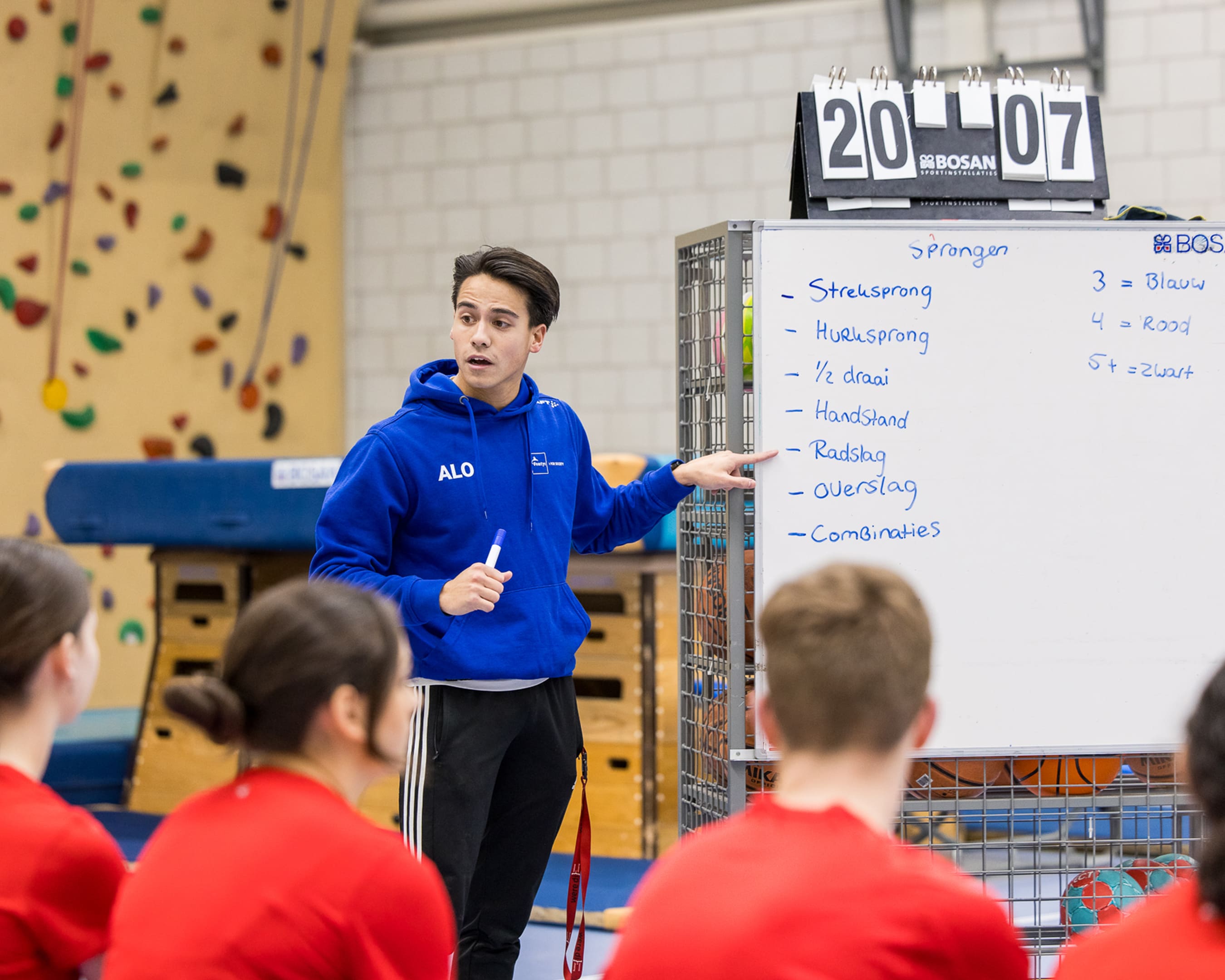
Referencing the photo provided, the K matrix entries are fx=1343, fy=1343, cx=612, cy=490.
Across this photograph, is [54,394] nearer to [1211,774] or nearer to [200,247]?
[200,247]

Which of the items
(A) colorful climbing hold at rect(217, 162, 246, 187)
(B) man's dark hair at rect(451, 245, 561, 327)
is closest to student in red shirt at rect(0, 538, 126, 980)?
(B) man's dark hair at rect(451, 245, 561, 327)

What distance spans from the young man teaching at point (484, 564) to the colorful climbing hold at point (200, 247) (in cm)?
422

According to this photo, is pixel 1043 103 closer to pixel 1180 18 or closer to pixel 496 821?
pixel 496 821

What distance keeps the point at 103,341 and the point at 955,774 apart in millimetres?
4678

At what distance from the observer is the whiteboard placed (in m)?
2.31

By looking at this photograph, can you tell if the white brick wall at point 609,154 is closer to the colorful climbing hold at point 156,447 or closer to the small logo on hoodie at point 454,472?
the colorful climbing hold at point 156,447

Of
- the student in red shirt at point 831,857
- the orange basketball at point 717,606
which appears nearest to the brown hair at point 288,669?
the student in red shirt at point 831,857

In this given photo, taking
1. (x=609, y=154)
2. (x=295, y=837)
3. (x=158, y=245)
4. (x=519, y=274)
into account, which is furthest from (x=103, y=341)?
(x=295, y=837)

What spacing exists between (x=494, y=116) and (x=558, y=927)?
4126mm

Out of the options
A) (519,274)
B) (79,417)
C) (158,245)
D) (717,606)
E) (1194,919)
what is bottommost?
(1194,919)

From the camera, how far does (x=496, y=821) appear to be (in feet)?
7.33

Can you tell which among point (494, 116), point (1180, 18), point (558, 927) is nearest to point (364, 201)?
point (494, 116)

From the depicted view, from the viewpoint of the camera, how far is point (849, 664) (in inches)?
43.1

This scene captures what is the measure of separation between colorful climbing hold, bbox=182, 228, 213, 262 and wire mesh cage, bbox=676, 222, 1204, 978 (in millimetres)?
4135
